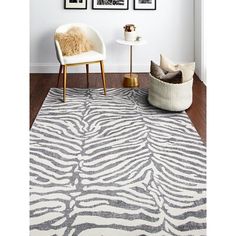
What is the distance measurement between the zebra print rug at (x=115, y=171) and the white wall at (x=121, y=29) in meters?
1.32

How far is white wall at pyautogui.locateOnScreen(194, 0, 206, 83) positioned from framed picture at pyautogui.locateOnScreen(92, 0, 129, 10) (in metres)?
0.92

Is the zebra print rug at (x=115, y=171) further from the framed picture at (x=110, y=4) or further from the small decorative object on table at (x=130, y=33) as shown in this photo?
the framed picture at (x=110, y=4)

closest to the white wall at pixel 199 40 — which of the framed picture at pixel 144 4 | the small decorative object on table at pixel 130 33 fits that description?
the framed picture at pixel 144 4

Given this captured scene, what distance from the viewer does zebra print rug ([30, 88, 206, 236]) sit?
2352mm

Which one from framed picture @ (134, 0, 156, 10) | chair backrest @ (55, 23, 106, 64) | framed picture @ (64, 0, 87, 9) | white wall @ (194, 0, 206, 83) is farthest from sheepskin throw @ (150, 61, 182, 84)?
framed picture @ (64, 0, 87, 9)

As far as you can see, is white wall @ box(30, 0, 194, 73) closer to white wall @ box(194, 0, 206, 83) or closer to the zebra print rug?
white wall @ box(194, 0, 206, 83)

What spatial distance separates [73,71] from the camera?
18.8ft

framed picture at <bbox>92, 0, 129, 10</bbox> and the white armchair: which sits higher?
framed picture at <bbox>92, 0, 129, 10</bbox>

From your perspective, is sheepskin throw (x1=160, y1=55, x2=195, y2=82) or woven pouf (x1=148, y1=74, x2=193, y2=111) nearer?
woven pouf (x1=148, y1=74, x2=193, y2=111)

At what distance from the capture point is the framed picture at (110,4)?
5.49m

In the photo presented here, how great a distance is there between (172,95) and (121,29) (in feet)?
5.95
